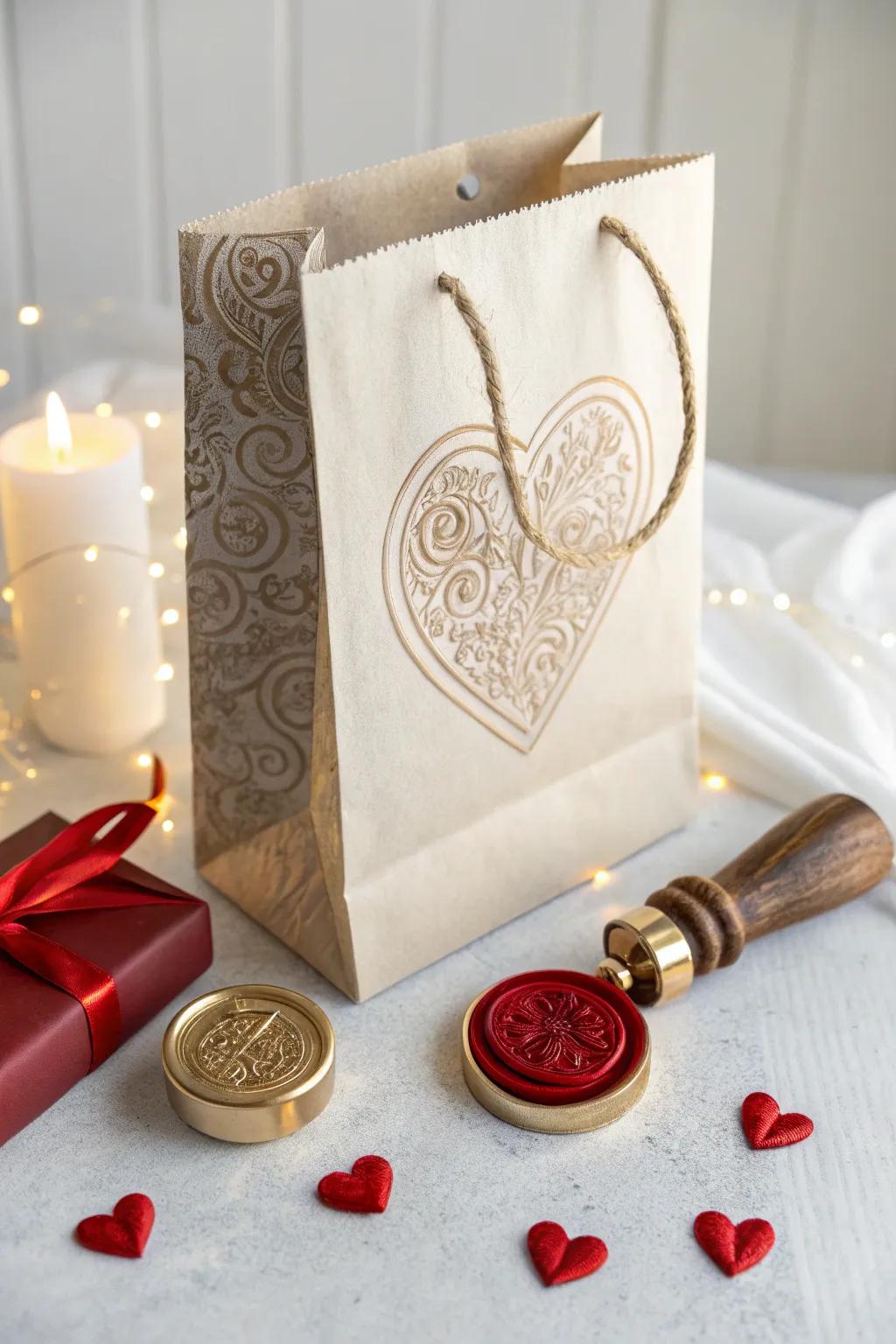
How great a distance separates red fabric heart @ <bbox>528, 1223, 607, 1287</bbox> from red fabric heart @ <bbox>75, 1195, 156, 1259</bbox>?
17cm

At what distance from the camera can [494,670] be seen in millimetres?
749

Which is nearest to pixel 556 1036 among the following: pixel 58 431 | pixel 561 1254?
pixel 561 1254

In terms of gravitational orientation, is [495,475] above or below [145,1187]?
above

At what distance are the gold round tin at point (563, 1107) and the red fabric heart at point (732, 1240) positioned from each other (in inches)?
2.6

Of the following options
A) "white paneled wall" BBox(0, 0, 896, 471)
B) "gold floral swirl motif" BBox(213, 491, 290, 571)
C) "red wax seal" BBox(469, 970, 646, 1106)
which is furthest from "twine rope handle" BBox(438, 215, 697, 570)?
"white paneled wall" BBox(0, 0, 896, 471)

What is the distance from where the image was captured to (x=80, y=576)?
863 millimetres

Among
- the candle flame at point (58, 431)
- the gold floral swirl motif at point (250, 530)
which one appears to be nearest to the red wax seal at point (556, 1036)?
the gold floral swirl motif at point (250, 530)

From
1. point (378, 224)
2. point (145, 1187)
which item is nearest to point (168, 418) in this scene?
point (378, 224)

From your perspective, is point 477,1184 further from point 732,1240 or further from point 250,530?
point 250,530

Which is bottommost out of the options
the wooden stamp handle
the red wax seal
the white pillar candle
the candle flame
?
the red wax seal

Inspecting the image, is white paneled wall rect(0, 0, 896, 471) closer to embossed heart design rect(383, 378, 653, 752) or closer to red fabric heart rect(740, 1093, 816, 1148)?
embossed heart design rect(383, 378, 653, 752)

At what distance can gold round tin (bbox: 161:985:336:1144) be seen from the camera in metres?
0.65

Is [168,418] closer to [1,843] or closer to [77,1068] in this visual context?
[1,843]

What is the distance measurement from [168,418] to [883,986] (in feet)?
2.14
